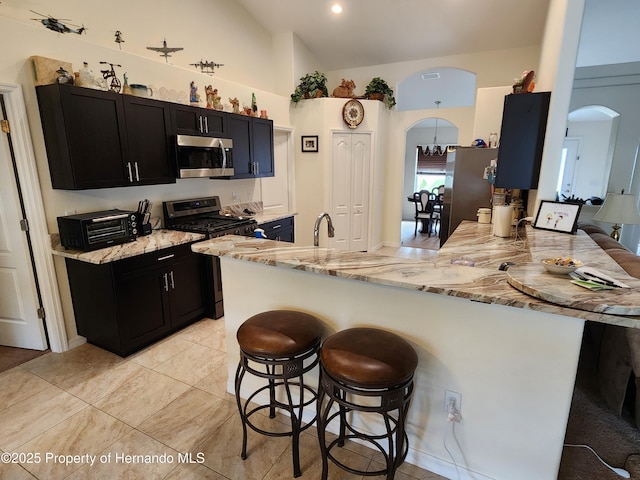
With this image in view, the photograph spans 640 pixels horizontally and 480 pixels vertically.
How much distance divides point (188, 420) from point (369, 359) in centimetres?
142

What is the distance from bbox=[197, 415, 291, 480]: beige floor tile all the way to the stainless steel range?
159cm

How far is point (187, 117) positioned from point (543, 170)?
3.26 m

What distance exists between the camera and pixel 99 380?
8.19 ft

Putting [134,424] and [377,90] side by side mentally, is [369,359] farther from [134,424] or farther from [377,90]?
[377,90]

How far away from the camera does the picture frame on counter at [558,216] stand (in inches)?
92.5

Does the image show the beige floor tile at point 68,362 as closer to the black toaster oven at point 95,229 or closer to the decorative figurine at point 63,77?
the black toaster oven at point 95,229

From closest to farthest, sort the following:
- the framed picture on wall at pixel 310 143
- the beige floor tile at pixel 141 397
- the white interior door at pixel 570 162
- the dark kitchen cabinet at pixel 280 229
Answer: the beige floor tile at pixel 141 397
the dark kitchen cabinet at pixel 280 229
the framed picture on wall at pixel 310 143
the white interior door at pixel 570 162

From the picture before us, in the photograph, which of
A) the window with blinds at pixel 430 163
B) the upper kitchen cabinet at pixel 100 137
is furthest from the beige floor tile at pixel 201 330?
the window with blinds at pixel 430 163

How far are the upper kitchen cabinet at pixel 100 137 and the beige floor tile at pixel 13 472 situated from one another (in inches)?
71.3

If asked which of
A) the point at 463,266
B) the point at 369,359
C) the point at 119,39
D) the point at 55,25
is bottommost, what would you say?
the point at 369,359

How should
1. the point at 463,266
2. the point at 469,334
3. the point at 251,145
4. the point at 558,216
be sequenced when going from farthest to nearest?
1. the point at 251,145
2. the point at 558,216
3. the point at 463,266
4. the point at 469,334

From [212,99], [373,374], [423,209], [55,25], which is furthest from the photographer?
[423,209]

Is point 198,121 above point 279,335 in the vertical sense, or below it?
above

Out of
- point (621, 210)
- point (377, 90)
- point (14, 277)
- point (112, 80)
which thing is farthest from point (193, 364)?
point (377, 90)
